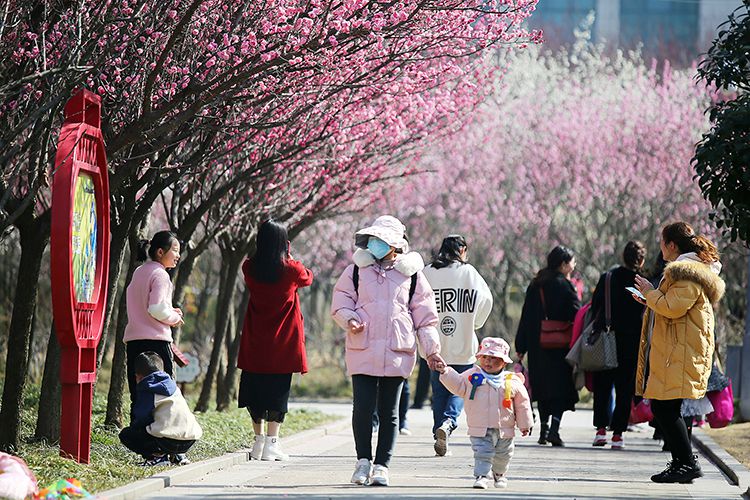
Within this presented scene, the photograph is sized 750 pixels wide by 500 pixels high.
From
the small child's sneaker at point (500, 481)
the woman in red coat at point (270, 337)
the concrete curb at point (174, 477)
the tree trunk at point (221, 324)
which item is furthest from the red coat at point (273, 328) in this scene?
the tree trunk at point (221, 324)

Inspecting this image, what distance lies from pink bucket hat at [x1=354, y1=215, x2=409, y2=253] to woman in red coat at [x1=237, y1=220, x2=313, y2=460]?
1802 mm

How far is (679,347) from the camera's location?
10.0 meters

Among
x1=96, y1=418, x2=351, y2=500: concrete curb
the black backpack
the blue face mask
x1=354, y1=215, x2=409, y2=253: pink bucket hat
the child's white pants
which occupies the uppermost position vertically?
x1=354, y1=215, x2=409, y2=253: pink bucket hat

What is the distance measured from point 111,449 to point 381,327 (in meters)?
2.77

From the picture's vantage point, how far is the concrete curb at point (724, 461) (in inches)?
411

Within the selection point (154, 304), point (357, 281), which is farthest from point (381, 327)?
point (154, 304)

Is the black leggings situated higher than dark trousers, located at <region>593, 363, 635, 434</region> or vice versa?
dark trousers, located at <region>593, 363, 635, 434</region>

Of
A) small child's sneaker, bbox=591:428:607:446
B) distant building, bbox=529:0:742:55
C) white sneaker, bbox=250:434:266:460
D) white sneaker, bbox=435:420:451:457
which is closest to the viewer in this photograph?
white sneaker, bbox=250:434:266:460

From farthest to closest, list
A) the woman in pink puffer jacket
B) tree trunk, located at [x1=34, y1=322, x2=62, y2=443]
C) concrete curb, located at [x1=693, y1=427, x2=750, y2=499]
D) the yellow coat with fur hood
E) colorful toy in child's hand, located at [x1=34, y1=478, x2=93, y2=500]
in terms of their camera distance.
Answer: tree trunk, located at [x1=34, y1=322, x2=62, y2=443], concrete curb, located at [x1=693, y1=427, x2=750, y2=499], the yellow coat with fur hood, the woman in pink puffer jacket, colorful toy in child's hand, located at [x1=34, y1=478, x2=93, y2=500]

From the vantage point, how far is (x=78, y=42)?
9.59 metres

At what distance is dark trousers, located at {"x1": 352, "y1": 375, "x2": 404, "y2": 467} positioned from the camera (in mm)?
9453

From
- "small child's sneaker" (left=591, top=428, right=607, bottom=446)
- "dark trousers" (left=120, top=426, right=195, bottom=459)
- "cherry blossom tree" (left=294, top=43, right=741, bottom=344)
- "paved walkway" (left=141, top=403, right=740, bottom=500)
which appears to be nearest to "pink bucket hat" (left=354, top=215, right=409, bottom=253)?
"paved walkway" (left=141, top=403, right=740, bottom=500)

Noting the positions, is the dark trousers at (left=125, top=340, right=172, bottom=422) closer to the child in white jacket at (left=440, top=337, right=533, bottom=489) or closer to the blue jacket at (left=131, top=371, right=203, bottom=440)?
the blue jacket at (left=131, top=371, right=203, bottom=440)

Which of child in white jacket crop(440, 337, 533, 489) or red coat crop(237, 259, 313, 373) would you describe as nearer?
child in white jacket crop(440, 337, 533, 489)
